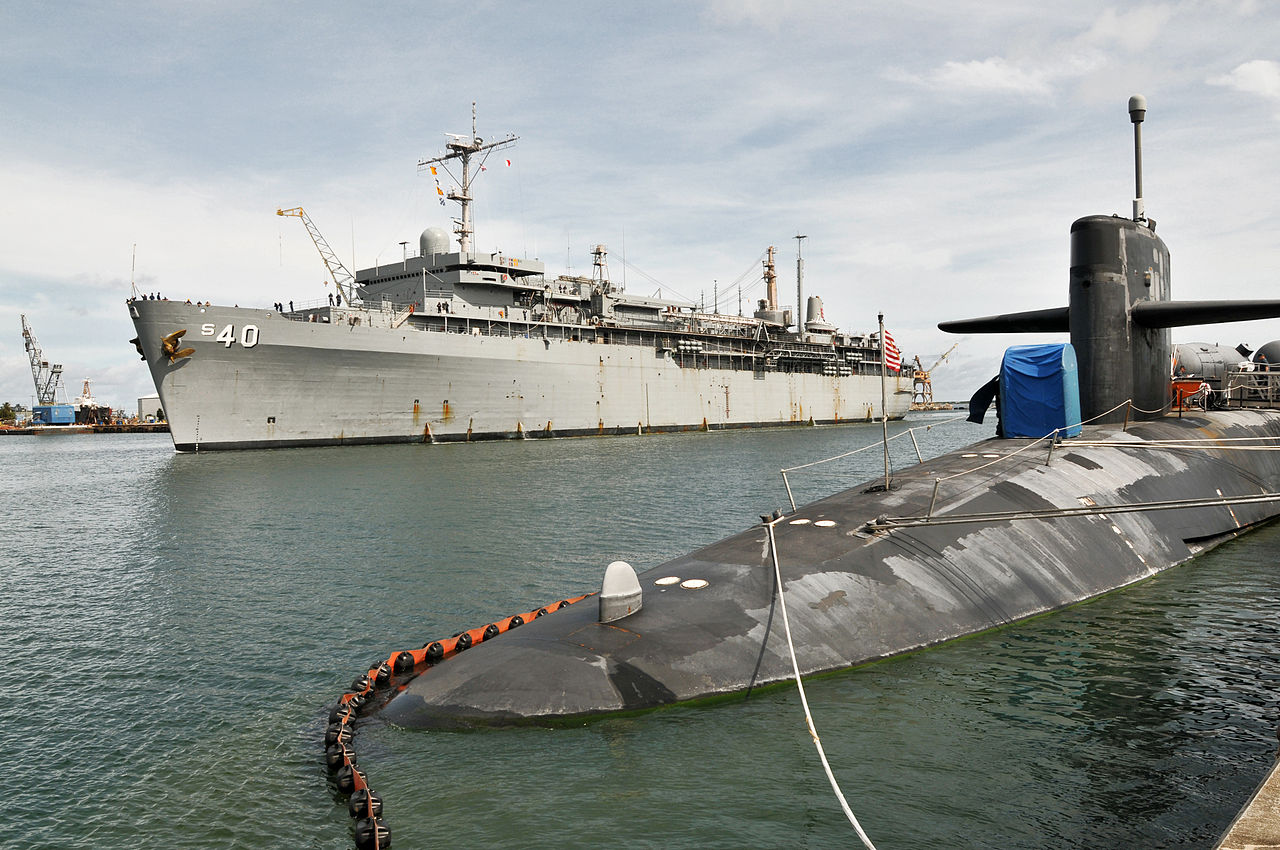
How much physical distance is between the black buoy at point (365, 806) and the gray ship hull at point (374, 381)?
116 ft

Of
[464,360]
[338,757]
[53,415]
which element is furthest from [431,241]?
[53,415]

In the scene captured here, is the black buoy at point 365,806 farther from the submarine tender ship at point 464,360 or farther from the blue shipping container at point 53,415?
the blue shipping container at point 53,415

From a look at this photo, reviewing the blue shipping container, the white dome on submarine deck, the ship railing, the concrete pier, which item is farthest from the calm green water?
the blue shipping container

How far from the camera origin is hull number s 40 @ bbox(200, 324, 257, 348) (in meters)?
36.3

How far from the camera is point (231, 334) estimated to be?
36.6 meters

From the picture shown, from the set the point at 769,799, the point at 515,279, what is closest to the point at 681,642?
the point at 769,799

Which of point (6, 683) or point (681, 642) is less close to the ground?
point (681, 642)

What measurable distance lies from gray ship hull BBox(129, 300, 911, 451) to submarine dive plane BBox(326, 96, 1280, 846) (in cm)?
3060

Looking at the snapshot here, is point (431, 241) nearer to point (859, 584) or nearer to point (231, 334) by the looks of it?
point (231, 334)

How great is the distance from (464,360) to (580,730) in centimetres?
3812

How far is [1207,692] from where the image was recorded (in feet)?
25.2

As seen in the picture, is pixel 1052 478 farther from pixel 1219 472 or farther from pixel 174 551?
pixel 174 551

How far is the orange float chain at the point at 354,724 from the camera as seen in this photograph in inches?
214

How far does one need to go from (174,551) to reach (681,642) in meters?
13.9
